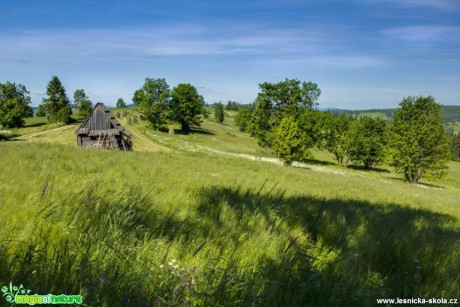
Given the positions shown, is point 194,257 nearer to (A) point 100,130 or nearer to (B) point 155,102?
(A) point 100,130

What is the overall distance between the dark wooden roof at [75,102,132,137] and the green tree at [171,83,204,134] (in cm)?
2628

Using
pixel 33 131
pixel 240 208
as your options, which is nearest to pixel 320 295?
pixel 240 208

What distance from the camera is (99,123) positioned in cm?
5369

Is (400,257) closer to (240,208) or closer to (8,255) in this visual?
(240,208)

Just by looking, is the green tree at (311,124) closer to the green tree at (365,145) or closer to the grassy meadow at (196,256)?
the green tree at (365,145)

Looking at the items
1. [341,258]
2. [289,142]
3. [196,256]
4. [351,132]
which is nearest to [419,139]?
[289,142]

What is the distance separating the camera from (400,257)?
4094mm

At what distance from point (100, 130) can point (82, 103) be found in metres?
37.7

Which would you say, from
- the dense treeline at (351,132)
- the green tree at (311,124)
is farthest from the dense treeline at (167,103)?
the green tree at (311,124)

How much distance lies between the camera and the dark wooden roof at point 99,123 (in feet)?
176

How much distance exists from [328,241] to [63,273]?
359cm

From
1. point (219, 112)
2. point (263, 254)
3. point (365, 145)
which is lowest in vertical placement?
point (365, 145)

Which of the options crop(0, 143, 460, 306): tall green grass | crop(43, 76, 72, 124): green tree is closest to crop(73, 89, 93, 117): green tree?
crop(43, 76, 72, 124): green tree

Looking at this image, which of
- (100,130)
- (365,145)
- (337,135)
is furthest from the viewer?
(337,135)
